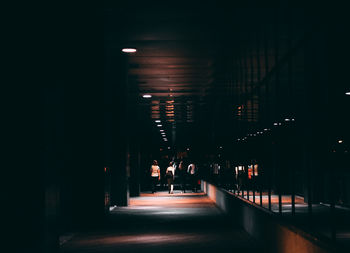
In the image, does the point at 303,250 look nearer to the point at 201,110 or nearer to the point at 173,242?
the point at 173,242

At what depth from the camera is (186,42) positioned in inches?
541

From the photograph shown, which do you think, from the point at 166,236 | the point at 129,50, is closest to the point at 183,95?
the point at 129,50

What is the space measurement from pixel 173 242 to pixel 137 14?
4358 mm

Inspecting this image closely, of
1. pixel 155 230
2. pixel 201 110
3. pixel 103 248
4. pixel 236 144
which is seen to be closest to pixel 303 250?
pixel 103 248

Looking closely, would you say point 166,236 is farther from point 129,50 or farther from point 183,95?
point 183,95

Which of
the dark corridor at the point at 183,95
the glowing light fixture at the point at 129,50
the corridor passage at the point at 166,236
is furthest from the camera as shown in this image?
the glowing light fixture at the point at 129,50

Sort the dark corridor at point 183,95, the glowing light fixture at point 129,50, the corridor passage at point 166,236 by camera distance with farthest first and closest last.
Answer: the glowing light fixture at point 129,50
the corridor passage at point 166,236
the dark corridor at point 183,95

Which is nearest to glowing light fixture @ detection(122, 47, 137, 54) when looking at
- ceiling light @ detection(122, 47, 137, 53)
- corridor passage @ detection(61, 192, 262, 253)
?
ceiling light @ detection(122, 47, 137, 53)

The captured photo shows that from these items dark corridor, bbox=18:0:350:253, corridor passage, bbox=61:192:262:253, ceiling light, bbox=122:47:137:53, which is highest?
ceiling light, bbox=122:47:137:53

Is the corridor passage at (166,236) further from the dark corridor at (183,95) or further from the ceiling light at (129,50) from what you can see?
the ceiling light at (129,50)

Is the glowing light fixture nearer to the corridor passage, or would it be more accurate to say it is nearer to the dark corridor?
the dark corridor

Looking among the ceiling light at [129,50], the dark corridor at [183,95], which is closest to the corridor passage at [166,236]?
the dark corridor at [183,95]

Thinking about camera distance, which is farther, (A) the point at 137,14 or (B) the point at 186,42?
(B) the point at 186,42

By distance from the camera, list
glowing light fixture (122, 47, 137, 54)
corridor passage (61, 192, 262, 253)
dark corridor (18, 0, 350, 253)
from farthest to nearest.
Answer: glowing light fixture (122, 47, 137, 54) < corridor passage (61, 192, 262, 253) < dark corridor (18, 0, 350, 253)
